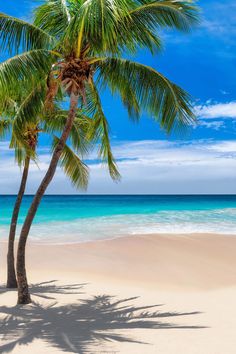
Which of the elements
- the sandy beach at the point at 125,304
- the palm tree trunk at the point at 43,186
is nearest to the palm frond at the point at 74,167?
the sandy beach at the point at 125,304

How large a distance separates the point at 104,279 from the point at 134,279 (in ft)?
2.45

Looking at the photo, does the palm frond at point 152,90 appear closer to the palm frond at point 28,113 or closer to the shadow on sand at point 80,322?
the palm frond at point 28,113

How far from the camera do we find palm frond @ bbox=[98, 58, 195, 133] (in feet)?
26.9

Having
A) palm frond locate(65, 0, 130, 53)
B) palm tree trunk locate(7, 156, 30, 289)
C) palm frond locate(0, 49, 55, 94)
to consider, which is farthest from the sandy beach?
palm frond locate(65, 0, 130, 53)

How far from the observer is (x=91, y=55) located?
824cm

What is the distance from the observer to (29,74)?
7.57 meters

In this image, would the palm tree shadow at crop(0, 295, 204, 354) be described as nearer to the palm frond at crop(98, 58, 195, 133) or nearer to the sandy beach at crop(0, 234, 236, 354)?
the sandy beach at crop(0, 234, 236, 354)

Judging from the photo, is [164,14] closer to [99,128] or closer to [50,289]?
[99,128]

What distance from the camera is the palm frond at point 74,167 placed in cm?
1142

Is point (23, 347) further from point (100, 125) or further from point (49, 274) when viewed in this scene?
point (49, 274)

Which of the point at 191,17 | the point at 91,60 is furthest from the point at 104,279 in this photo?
the point at 191,17

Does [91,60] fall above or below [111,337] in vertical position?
above

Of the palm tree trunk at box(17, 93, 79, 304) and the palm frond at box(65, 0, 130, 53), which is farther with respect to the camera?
the palm tree trunk at box(17, 93, 79, 304)

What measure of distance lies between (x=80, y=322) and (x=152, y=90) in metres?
4.22
